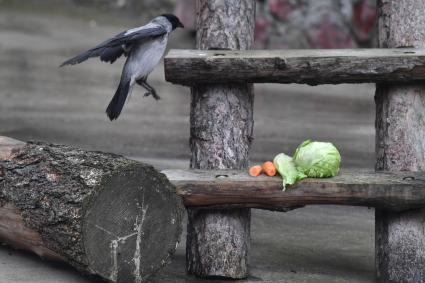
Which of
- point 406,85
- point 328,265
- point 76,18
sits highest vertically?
point 76,18

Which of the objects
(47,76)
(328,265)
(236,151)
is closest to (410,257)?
(328,265)

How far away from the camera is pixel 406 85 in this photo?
19.8ft

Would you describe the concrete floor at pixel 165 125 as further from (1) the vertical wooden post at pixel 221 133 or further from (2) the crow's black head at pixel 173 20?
(2) the crow's black head at pixel 173 20

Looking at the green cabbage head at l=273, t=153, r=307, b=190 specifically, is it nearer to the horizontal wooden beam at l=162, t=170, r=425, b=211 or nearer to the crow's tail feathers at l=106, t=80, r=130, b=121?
the horizontal wooden beam at l=162, t=170, r=425, b=211

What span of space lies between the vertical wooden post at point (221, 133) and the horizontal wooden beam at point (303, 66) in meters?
0.20

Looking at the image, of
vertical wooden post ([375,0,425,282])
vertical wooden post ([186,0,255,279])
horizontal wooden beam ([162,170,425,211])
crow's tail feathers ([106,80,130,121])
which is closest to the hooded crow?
crow's tail feathers ([106,80,130,121])

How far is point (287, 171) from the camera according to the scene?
588 centimetres

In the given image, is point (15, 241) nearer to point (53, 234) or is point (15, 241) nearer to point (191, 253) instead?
point (53, 234)

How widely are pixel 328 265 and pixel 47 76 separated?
9.01 meters

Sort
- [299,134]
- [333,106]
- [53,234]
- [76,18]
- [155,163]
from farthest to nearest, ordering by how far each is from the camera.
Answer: [76,18], [333,106], [299,134], [155,163], [53,234]

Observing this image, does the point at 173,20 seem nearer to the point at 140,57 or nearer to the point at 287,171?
the point at 140,57

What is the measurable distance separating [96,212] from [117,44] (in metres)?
1.46

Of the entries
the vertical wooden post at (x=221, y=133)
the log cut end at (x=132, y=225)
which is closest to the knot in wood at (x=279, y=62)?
the vertical wooden post at (x=221, y=133)

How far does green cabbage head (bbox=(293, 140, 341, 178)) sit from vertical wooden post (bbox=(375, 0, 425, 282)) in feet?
1.42
